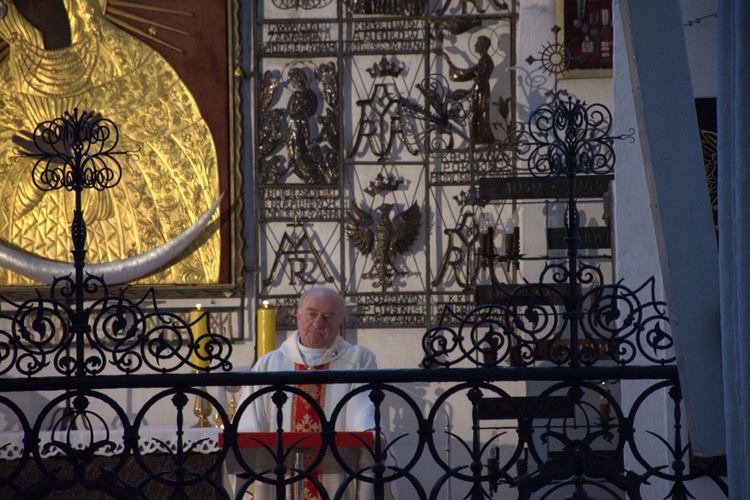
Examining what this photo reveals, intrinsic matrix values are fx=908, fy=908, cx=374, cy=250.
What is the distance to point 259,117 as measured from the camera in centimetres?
682

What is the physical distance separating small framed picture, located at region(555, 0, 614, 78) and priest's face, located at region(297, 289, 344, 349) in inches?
108

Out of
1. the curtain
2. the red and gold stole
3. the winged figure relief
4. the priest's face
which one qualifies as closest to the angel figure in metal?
the winged figure relief

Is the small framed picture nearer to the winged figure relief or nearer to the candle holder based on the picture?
the winged figure relief

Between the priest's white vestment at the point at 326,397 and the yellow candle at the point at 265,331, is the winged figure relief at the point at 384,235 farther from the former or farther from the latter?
the priest's white vestment at the point at 326,397

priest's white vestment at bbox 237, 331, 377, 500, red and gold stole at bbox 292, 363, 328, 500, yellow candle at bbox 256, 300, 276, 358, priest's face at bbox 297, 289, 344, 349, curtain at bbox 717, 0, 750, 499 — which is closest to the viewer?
curtain at bbox 717, 0, 750, 499

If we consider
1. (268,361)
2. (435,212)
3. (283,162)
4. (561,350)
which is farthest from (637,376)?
(283,162)

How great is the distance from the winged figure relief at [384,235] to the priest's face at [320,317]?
1904 millimetres

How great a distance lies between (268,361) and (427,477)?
7.19 ft

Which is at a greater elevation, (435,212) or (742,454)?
(435,212)

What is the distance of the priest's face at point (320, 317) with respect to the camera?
187 inches

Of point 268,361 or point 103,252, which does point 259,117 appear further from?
point 268,361

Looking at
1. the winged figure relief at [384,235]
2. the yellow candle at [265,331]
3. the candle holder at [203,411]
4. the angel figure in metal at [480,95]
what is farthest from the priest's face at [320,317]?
the angel figure in metal at [480,95]

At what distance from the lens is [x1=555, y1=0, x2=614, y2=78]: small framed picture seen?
6.36 metres

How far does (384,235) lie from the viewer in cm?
673
